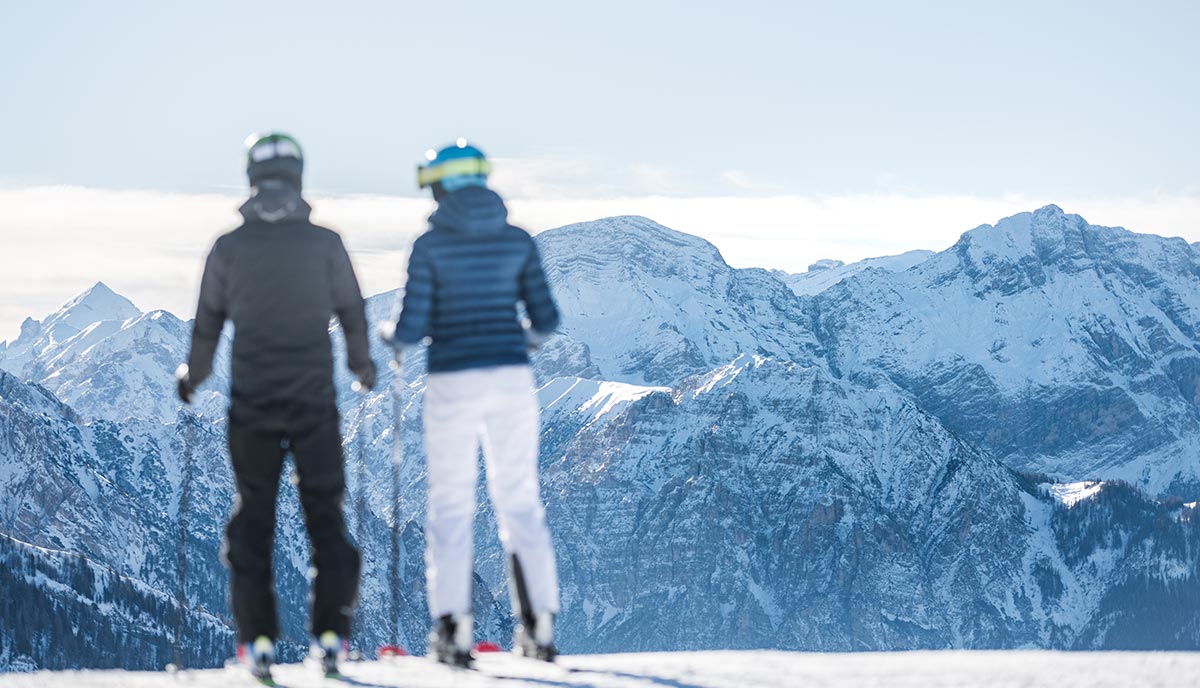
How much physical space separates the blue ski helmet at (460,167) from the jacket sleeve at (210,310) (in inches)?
88.2

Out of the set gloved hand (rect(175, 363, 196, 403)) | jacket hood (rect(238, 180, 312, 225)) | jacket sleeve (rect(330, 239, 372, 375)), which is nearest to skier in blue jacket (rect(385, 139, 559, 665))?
jacket sleeve (rect(330, 239, 372, 375))

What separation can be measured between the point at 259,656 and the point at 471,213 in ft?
14.5

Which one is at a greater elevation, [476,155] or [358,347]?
[476,155]

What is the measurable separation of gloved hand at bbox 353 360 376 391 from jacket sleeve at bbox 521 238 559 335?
5.21 feet

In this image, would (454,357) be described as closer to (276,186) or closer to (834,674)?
(276,186)

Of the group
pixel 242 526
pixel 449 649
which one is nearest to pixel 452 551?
pixel 449 649

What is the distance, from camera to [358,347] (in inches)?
625

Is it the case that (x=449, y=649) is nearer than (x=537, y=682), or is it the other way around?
(x=537, y=682)

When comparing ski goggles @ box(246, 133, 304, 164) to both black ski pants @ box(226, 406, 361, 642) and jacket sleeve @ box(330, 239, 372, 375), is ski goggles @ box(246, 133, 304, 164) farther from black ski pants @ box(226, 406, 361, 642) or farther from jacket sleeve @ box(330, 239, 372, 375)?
black ski pants @ box(226, 406, 361, 642)

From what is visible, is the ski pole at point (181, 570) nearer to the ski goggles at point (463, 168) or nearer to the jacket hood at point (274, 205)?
the jacket hood at point (274, 205)

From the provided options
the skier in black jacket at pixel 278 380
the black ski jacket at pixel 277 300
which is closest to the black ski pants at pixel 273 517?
the skier in black jacket at pixel 278 380

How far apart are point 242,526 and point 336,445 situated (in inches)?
42.8

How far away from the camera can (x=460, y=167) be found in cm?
1612

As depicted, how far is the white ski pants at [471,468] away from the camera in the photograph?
51.1 feet
